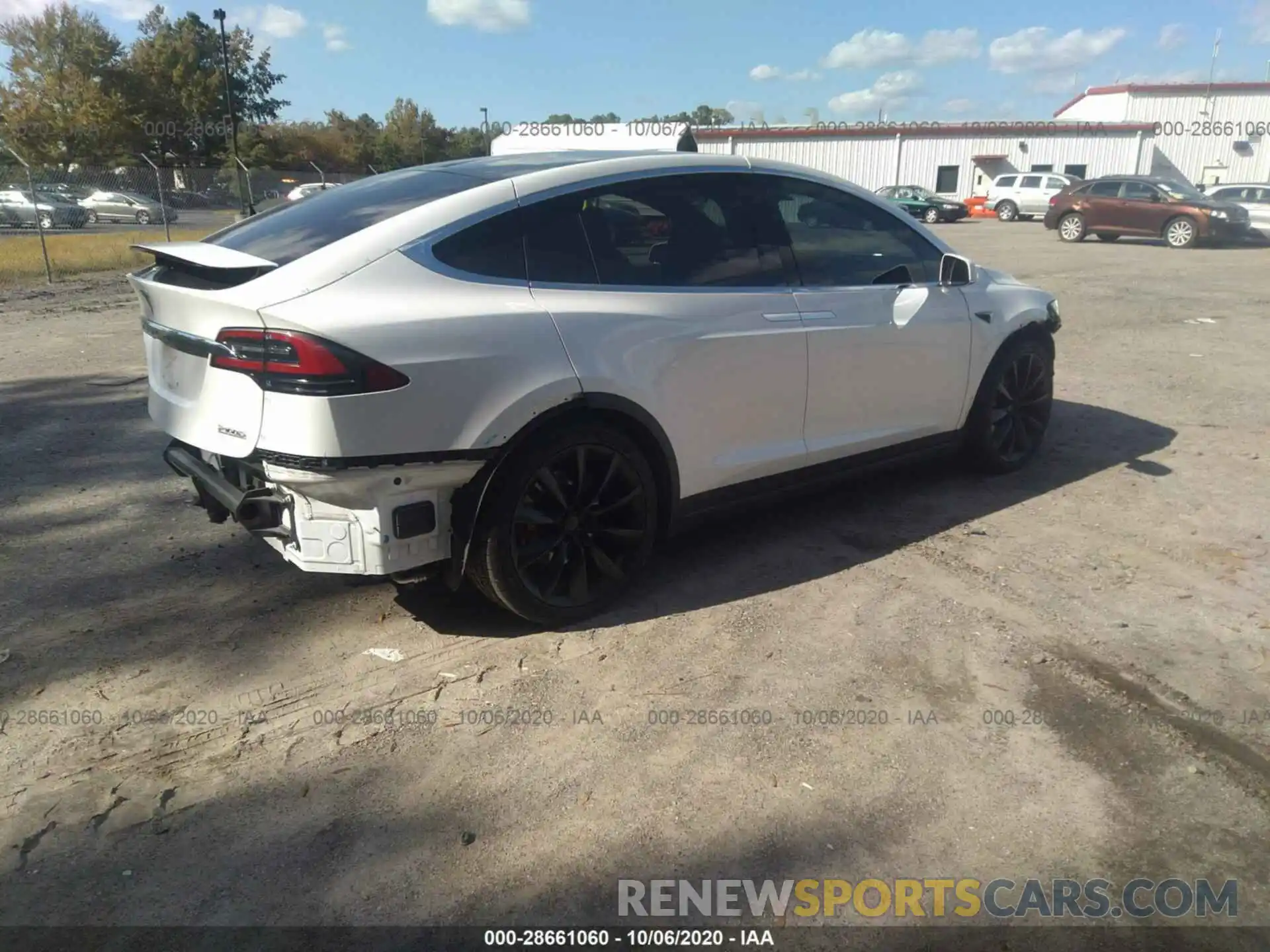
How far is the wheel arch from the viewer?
10.4 ft

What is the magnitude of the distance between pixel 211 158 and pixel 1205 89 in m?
51.6

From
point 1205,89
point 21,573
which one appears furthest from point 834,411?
point 1205,89

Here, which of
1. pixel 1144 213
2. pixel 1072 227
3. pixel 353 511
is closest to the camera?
pixel 353 511

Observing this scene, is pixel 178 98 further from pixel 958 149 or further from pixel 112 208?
pixel 958 149

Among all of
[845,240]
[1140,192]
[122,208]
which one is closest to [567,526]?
[845,240]

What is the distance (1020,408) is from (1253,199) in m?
23.3

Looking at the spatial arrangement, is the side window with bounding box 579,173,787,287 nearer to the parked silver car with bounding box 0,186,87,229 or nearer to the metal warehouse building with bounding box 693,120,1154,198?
the parked silver car with bounding box 0,186,87,229

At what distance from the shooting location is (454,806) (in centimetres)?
263

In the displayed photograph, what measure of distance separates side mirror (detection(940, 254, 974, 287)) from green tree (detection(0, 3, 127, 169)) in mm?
50780

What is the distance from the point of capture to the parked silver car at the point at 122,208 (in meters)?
31.5

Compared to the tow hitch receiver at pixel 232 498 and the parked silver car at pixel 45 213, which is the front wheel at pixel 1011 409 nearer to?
the tow hitch receiver at pixel 232 498

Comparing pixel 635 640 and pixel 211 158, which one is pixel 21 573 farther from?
pixel 211 158

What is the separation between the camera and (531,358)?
3.19 metres

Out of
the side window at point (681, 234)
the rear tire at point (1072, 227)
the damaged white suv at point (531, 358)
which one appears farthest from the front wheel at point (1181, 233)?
the side window at point (681, 234)
